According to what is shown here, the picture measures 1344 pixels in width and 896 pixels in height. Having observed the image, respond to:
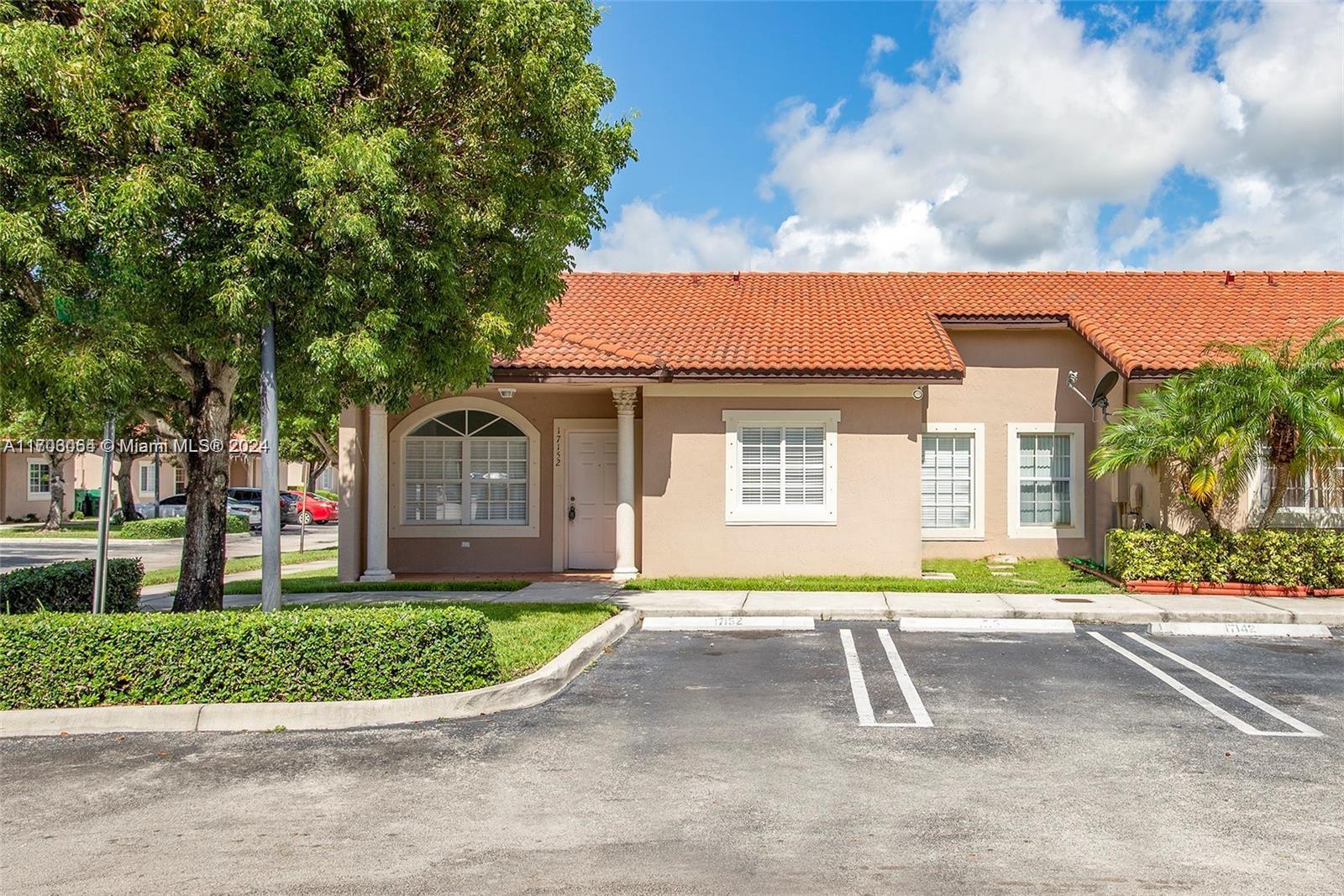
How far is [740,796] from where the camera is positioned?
19.3 feet

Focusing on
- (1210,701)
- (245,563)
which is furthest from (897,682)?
(245,563)

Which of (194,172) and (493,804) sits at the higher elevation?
(194,172)

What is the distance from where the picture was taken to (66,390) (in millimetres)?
8406

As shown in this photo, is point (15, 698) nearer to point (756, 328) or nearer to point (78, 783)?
point (78, 783)

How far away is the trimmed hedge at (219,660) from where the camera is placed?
7508 millimetres


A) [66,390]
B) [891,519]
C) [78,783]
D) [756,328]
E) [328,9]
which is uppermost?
[328,9]

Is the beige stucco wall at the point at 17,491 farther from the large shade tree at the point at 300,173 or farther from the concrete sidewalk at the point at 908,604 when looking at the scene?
Result: the large shade tree at the point at 300,173

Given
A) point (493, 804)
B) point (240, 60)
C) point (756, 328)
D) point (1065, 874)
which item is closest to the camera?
point (1065, 874)

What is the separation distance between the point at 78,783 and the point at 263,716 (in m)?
1.35

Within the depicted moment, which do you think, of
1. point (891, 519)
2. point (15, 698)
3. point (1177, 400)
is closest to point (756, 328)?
point (891, 519)

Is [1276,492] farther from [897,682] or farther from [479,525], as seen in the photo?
[479,525]

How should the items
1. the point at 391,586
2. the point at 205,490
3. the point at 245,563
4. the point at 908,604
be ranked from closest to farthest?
the point at 205,490 < the point at 908,604 < the point at 391,586 < the point at 245,563

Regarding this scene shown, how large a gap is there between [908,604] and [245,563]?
1548cm

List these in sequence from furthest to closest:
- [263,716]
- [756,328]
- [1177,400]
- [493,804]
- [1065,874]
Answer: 1. [756,328]
2. [1177,400]
3. [263,716]
4. [493,804]
5. [1065,874]
